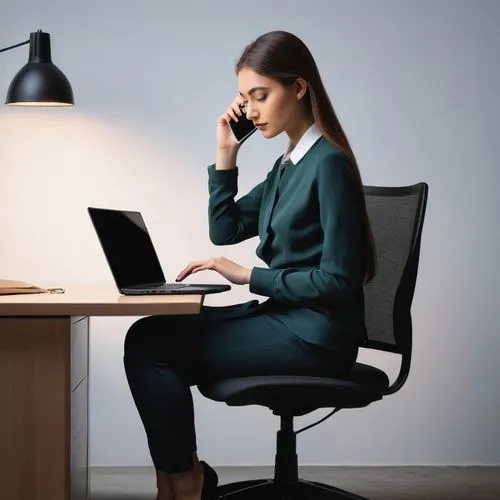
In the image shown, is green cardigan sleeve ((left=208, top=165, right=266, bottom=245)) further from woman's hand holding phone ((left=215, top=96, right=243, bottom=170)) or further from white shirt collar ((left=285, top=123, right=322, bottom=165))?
white shirt collar ((left=285, top=123, right=322, bottom=165))

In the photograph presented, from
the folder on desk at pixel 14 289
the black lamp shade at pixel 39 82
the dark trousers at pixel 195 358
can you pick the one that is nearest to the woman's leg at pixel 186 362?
the dark trousers at pixel 195 358

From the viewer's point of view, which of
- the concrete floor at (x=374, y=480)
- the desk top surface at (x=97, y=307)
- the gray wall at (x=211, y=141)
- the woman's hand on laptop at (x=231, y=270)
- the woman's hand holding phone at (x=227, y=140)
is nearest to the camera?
the desk top surface at (x=97, y=307)

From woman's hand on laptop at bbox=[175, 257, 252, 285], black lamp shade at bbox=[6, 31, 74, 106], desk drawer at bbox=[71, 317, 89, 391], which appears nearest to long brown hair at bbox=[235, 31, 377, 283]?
woman's hand on laptop at bbox=[175, 257, 252, 285]

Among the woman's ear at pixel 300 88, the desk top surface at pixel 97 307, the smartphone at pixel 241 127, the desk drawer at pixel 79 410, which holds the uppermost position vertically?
the woman's ear at pixel 300 88

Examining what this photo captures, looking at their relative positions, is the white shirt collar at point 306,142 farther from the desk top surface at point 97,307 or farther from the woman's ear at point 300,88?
the desk top surface at point 97,307

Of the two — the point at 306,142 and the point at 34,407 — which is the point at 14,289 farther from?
the point at 306,142

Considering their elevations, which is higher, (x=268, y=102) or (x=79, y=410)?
(x=268, y=102)

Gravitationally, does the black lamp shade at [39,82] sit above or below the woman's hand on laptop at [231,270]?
above

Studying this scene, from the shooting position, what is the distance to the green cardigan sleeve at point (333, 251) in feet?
7.40

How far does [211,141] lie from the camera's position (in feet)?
12.0

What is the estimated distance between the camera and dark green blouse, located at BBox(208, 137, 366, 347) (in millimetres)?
2260

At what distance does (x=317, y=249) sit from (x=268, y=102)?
14.8 inches

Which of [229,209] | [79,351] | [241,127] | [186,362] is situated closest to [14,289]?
[79,351]

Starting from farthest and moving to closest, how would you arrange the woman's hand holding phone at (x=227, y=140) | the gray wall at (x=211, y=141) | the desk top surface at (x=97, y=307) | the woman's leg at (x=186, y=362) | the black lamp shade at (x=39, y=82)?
the gray wall at (x=211, y=141)
the black lamp shade at (x=39, y=82)
the woman's hand holding phone at (x=227, y=140)
the woman's leg at (x=186, y=362)
the desk top surface at (x=97, y=307)
